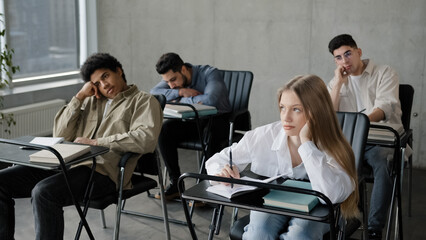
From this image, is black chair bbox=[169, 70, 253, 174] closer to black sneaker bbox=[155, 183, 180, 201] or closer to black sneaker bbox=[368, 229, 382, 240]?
black sneaker bbox=[155, 183, 180, 201]

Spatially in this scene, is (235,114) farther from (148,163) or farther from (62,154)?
(62,154)

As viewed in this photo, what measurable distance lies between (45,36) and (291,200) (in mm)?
4638

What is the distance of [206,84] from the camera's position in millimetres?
4535

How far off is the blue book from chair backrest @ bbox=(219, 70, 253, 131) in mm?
2360

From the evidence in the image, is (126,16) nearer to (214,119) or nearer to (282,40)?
(282,40)

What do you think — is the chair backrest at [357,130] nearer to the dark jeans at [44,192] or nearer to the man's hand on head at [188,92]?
the dark jeans at [44,192]

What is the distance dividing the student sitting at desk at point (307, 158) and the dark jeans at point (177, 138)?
1769 mm

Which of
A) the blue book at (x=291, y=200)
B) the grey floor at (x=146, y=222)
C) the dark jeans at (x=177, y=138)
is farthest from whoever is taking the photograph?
the dark jeans at (x=177, y=138)

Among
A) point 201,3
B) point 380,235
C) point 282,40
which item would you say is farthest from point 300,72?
point 380,235

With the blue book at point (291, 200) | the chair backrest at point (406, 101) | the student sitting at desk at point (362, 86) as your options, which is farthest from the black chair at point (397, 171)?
the blue book at point (291, 200)

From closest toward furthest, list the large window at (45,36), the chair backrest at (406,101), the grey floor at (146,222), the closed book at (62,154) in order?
1. the closed book at (62,154)
2. the grey floor at (146,222)
3. the chair backrest at (406,101)
4. the large window at (45,36)

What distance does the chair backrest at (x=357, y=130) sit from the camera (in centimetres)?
276

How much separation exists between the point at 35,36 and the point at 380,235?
4065 mm

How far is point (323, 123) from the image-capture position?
7.68ft
